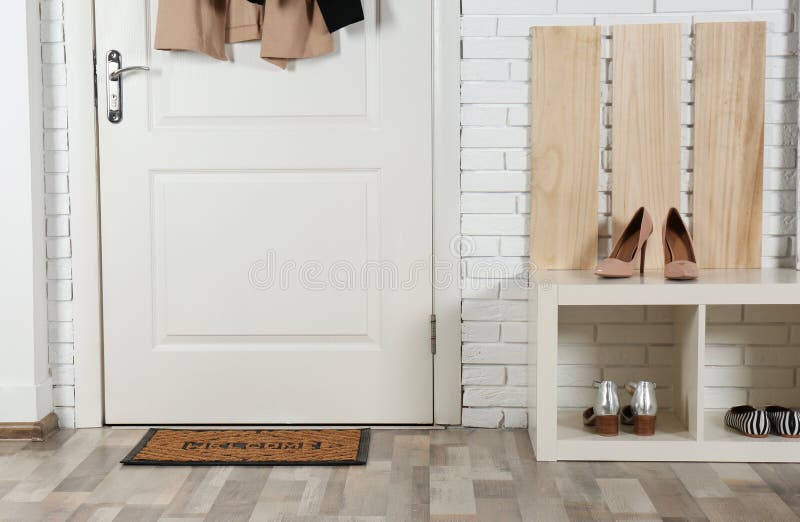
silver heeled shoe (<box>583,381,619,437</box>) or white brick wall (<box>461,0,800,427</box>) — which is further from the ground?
white brick wall (<box>461,0,800,427</box>)

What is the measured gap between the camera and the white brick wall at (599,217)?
237cm

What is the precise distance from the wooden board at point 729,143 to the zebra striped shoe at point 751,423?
0.43 m

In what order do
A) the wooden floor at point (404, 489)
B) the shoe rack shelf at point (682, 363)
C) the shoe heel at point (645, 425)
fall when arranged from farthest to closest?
the shoe heel at point (645, 425)
the shoe rack shelf at point (682, 363)
the wooden floor at point (404, 489)

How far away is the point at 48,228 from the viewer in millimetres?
2441

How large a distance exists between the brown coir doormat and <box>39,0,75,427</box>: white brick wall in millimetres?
328

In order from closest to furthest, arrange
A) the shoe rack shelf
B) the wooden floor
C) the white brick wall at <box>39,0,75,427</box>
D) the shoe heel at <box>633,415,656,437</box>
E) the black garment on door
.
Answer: the wooden floor < the shoe rack shelf < the shoe heel at <box>633,415,656,437</box> < the black garment on door < the white brick wall at <box>39,0,75,427</box>

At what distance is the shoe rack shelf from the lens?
205cm

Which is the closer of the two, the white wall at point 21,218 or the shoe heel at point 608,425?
the shoe heel at point 608,425

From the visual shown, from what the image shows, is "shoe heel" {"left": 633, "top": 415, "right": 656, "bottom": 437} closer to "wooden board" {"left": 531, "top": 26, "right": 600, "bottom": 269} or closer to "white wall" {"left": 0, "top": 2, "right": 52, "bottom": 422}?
"wooden board" {"left": 531, "top": 26, "right": 600, "bottom": 269}

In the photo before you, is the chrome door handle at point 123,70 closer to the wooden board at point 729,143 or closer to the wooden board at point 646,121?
the wooden board at point 646,121

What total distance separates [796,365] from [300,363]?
1.44 meters

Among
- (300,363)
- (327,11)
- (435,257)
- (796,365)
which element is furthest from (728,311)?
(327,11)

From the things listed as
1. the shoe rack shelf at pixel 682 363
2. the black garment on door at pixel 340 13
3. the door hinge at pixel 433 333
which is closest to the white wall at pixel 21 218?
the black garment on door at pixel 340 13

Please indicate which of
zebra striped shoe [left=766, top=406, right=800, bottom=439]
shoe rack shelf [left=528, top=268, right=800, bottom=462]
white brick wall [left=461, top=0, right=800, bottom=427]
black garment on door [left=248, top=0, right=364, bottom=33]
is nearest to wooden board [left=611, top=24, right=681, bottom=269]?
white brick wall [left=461, top=0, right=800, bottom=427]
